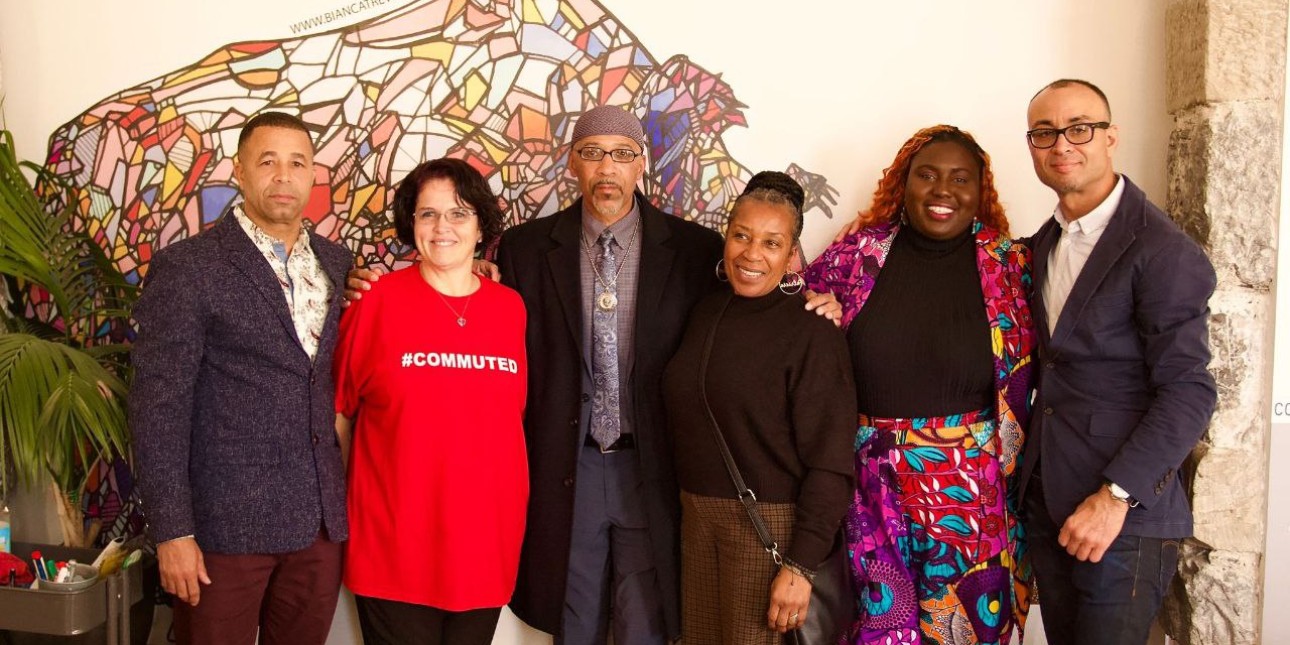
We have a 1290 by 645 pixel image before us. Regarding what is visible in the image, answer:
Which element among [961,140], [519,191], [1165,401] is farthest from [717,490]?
[519,191]

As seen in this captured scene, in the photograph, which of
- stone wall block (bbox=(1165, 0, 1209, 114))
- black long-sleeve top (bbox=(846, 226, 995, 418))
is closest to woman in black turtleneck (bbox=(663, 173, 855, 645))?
black long-sleeve top (bbox=(846, 226, 995, 418))

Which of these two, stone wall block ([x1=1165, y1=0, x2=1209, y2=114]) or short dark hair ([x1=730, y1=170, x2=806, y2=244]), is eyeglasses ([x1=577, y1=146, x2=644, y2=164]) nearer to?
short dark hair ([x1=730, y1=170, x2=806, y2=244])

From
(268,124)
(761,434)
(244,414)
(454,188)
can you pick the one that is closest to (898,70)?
(761,434)

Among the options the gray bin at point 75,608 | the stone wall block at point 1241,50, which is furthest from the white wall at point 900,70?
the gray bin at point 75,608

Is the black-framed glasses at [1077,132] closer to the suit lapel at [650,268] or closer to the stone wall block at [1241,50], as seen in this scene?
the stone wall block at [1241,50]

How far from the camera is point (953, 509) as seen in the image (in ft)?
7.14

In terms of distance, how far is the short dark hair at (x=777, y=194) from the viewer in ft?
7.20

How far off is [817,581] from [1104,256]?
1.10 m

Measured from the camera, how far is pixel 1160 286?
1948 millimetres

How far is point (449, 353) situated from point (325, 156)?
135 cm

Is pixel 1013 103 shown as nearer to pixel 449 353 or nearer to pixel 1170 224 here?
pixel 1170 224

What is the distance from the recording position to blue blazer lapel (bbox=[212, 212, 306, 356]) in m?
2.05

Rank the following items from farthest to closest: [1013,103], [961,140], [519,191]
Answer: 1. [519,191]
2. [1013,103]
3. [961,140]

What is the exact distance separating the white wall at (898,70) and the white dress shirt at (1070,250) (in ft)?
2.32
